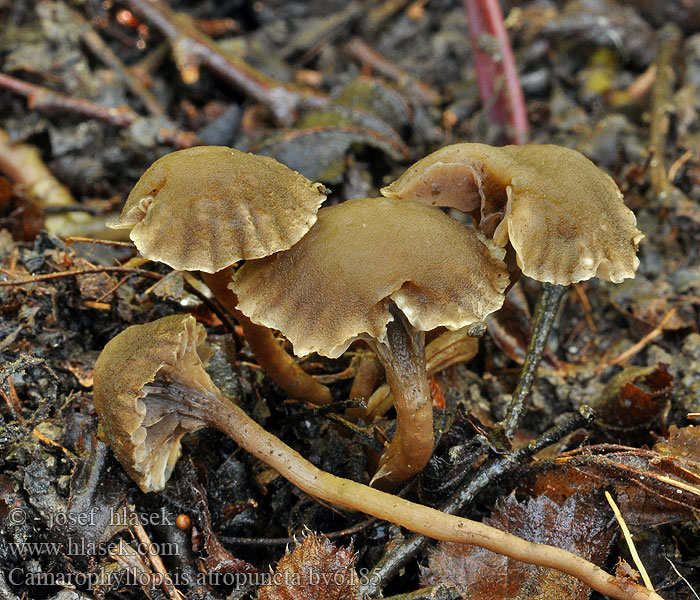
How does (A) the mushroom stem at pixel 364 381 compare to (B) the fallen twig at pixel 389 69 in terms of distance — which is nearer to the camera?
(A) the mushroom stem at pixel 364 381

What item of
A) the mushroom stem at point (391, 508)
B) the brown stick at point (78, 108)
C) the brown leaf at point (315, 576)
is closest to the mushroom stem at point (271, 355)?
the mushroom stem at point (391, 508)

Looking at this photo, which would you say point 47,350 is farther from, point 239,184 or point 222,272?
point 239,184

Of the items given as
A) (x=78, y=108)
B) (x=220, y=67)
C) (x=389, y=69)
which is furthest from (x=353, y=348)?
(x=389, y=69)

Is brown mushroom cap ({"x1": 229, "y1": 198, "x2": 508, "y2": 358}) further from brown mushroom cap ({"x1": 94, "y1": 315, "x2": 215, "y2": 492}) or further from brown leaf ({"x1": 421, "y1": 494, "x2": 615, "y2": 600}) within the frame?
brown leaf ({"x1": 421, "y1": 494, "x2": 615, "y2": 600})

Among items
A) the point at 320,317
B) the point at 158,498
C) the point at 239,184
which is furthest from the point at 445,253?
the point at 158,498

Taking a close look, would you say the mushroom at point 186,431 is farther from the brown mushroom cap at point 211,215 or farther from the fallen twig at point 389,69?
the fallen twig at point 389,69

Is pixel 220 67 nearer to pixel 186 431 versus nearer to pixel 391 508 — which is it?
pixel 186 431
